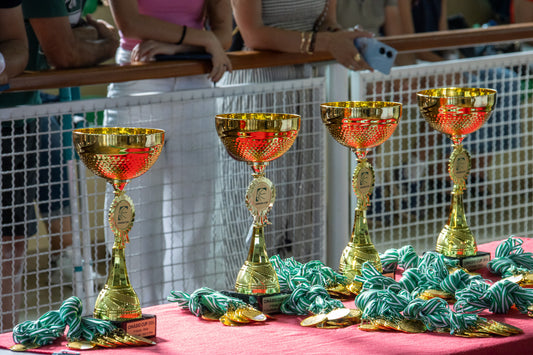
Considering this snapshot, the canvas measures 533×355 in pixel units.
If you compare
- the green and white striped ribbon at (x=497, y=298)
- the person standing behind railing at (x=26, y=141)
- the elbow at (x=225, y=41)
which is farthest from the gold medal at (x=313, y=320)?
the elbow at (x=225, y=41)

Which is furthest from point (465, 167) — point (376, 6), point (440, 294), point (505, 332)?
point (376, 6)

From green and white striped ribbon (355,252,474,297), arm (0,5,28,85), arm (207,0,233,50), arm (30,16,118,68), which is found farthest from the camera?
arm (207,0,233,50)

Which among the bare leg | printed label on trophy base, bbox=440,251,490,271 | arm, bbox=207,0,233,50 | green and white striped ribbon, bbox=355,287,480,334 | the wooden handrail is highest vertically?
arm, bbox=207,0,233,50

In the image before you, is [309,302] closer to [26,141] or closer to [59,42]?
[26,141]

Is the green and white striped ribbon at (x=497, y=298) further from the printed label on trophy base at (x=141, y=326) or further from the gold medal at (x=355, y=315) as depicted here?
the printed label on trophy base at (x=141, y=326)

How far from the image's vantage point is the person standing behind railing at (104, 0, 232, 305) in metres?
2.30

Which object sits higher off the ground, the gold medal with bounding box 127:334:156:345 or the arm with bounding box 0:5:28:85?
the arm with bounding box 0:5:28:85

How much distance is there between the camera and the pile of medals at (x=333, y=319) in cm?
129

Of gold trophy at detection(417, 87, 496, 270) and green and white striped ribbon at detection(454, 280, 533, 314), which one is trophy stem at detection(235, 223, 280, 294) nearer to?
green and white striped ribbon at detection(454, 280, 533, 314)

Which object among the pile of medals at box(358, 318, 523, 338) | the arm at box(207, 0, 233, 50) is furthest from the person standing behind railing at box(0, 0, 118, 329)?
the pile of medals at box(358, 318, 523, 338)

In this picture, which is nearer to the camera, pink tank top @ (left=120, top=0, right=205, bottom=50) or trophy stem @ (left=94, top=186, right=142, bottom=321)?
trophy stem @ (left=94, top=186, right=142, bottom=321)

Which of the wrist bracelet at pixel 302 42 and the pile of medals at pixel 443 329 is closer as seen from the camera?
the pile of medals at pixel 443 329

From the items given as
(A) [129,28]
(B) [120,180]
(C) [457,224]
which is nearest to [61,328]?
(B) [120,180]

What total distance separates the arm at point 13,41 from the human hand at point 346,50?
0.86 meters
